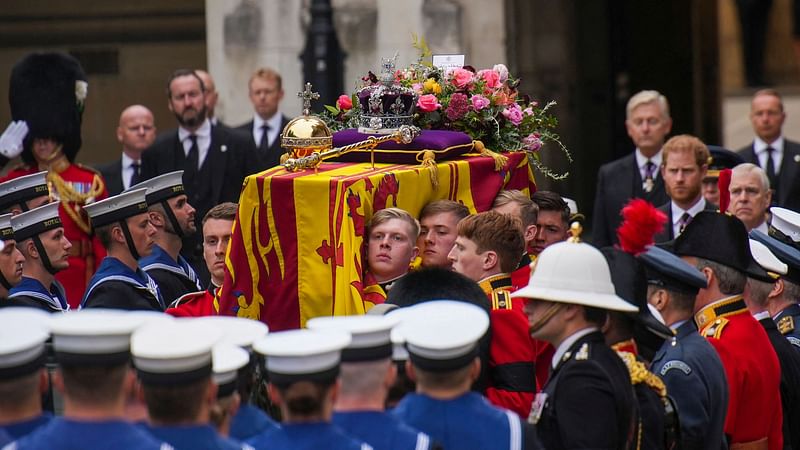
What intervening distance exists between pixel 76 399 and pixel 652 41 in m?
13.4

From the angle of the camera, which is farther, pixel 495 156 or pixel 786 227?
pixel 786 227

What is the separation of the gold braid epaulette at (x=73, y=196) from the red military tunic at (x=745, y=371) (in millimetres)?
4510

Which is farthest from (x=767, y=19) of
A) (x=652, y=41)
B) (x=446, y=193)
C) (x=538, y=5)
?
(x=446, y=193)

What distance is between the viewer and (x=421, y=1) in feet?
44.9

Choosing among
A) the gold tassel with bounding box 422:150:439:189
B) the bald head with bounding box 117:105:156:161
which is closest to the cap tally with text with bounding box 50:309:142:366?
the gold tassel with bounding box 422:150:439:189

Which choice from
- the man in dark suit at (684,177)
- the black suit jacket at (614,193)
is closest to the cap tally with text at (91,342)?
the man in dark suit at (684,177)

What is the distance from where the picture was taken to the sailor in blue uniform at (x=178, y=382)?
4516 mm

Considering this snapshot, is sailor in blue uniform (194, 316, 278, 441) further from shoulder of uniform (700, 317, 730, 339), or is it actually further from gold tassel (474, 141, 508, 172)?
gold tassel (474, 141, 508, 172)

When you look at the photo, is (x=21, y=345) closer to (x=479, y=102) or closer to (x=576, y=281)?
(x=576, y=281)

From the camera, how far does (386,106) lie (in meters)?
7.86

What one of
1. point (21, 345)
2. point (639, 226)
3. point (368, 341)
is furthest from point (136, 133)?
point (368, 341)

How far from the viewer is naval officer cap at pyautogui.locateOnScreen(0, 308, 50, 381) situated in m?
4.75

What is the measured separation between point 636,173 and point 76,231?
3960 millimetres

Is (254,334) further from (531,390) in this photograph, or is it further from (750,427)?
(750,427)
